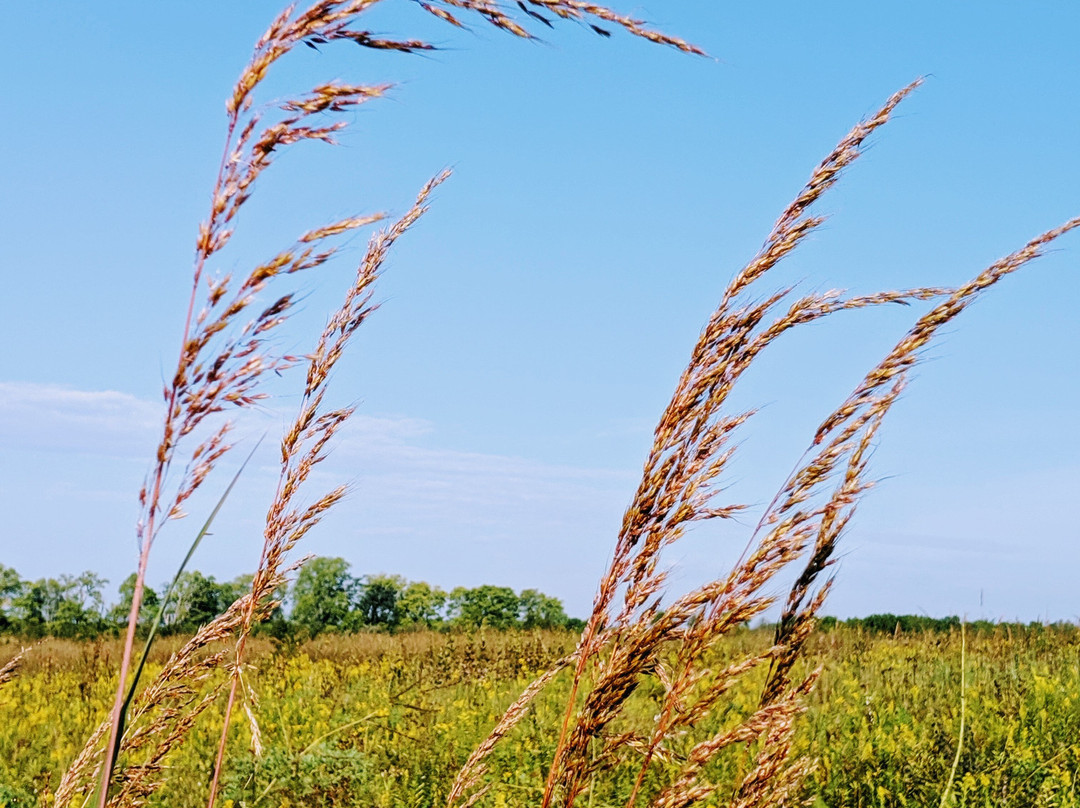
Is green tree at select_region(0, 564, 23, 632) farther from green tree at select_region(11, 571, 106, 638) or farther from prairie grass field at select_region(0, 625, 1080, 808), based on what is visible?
prairie grass field at select_region(0, 625, 1080, 808)

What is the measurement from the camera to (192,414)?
142 cm

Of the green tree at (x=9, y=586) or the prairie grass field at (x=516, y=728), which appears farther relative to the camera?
the green tree at (x=9, y=586)

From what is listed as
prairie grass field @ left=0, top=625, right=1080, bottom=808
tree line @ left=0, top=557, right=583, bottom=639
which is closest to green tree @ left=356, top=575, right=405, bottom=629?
tree line @ left=0, top=557, right=583, bottom=639

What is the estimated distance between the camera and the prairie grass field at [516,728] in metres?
4.86

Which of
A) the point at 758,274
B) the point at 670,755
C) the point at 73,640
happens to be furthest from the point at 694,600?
the point at 73,640

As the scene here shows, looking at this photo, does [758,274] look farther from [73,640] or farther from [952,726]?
[73,640]

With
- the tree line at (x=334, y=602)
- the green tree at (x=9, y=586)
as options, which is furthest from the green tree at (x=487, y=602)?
the green tree at (x=9, y=586)

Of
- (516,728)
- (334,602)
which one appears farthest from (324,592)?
(516,728)

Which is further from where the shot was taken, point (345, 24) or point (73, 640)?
point (73, 640)

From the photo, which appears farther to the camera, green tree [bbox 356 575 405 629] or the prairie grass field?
green tree [bbox 356 575 405 629]

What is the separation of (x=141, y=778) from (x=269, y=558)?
565mm

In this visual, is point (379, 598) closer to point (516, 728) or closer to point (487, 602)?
point (487, 602)

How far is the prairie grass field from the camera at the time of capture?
191 inches

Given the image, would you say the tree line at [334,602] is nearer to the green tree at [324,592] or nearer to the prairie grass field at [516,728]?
the green tree at [324,592]
